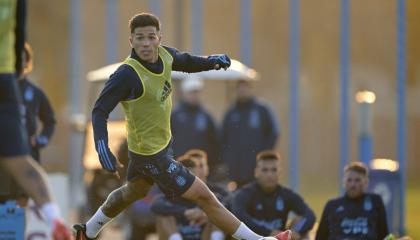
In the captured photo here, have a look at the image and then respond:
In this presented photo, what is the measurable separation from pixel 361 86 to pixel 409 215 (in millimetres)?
2446

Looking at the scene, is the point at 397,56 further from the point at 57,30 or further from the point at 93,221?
the point at 93,221

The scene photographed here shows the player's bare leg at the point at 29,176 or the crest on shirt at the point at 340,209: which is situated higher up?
the player's bare leg at the point at 29,176

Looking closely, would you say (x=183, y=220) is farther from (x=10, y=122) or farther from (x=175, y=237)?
(x=10, y=122)

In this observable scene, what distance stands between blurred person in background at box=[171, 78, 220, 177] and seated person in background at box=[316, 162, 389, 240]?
13.7ft

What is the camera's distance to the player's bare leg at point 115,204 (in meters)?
10.8

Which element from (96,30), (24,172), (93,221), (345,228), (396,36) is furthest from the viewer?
(96,30)

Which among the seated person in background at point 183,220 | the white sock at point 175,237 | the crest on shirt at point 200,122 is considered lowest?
the white sock at point 175,237

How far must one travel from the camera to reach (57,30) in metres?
25.3

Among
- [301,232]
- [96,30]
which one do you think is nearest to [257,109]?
[301,232]

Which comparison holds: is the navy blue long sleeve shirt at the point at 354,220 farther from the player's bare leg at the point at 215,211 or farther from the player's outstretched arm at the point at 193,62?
the player's outstretched arm at the point at 193,62

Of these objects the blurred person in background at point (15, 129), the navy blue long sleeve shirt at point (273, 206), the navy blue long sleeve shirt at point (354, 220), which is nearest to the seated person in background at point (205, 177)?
the navy blue long sleeve shirt at point (273, 206)

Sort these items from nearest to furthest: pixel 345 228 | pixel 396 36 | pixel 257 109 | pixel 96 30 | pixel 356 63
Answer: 1. pixel 345 228
2. pixel 257 109
3. pixel 396 36
4. pixel 356 63
5. pixel 96 30

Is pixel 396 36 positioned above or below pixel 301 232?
above

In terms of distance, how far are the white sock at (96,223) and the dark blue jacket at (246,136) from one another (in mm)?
5927
